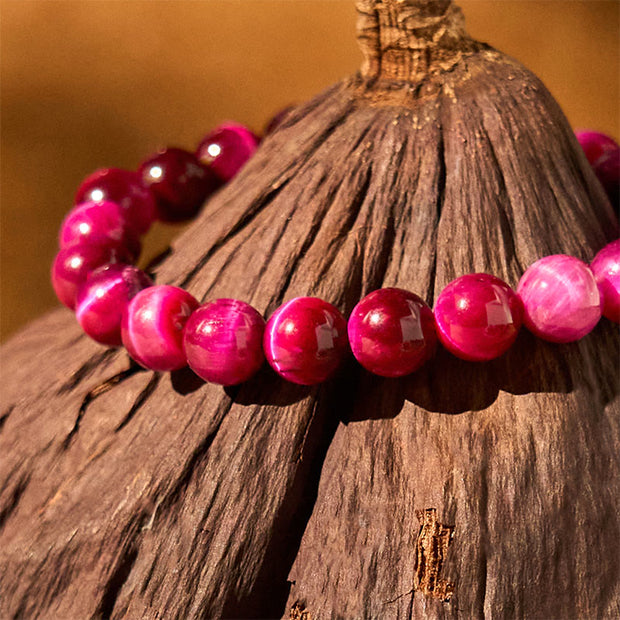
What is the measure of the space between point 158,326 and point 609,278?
392 mm

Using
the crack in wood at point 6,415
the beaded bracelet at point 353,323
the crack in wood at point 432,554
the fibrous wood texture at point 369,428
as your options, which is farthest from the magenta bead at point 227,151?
the crack in wood at point 432,554

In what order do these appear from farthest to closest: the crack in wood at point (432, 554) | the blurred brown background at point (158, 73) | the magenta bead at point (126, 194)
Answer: the blurred brown background at point (158, 73)
the magenta bead at point (126, 194)
the crack in wood at point (432, 554)

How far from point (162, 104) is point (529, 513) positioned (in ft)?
3.61

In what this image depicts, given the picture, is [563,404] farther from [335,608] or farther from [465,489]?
[335,608]

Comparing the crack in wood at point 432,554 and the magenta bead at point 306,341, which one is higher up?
the magenta bead at point 306,341

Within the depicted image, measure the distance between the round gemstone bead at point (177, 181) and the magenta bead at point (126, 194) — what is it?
0.01 m

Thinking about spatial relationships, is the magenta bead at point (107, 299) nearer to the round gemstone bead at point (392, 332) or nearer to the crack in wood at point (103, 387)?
the crack in wood at point (103, 387)

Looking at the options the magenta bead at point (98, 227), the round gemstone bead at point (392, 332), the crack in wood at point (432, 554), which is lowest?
the crack in wood at point (432, 554)

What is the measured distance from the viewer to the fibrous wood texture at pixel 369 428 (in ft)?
1.91

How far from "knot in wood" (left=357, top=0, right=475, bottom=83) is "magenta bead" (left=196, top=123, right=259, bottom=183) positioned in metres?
0.21

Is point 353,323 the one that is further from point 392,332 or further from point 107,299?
point 107,299

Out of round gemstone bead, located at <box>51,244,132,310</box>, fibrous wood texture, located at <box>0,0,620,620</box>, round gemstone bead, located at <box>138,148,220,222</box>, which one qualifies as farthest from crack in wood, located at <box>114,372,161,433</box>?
round gemstone bead, located at <box>138,148,220,222</box>

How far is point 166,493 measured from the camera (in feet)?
2.04

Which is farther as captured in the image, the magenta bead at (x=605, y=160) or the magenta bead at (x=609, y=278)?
the magenta bead at (x=605, y=160)
